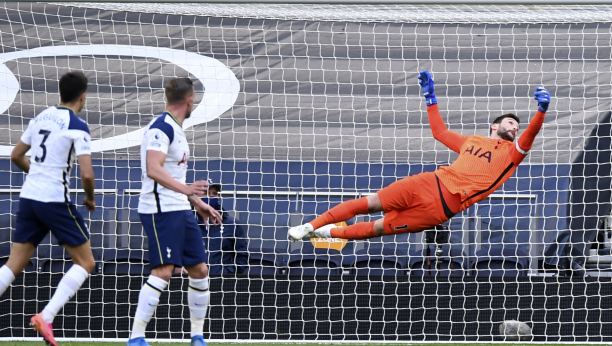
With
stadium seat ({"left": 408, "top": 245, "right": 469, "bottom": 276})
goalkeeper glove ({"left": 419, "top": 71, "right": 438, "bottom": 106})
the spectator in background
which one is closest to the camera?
goalkeeper glove ({"left": 419, "top": 71, "right": 438, "bottom": 106})

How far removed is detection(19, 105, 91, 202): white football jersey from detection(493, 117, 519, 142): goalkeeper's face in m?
3.55

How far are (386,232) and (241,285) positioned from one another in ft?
7.24

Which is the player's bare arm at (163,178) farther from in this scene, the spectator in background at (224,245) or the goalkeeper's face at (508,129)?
the spectator in background at (224,245)

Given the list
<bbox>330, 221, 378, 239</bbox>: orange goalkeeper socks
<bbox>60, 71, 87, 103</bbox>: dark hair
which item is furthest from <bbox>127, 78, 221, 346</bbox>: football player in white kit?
<bbox>330, 221, 378, 239</bbox>: orange goalkeeper socks

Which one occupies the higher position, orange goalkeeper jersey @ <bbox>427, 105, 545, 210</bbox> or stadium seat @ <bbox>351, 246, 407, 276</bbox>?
orange goalkeeper jersey @ <bbox>427, 105, 545, 210</bbox>

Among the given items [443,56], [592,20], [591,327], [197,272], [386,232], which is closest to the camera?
[197,272]

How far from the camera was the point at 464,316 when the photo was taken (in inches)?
291

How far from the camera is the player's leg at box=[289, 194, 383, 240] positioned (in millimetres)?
5660

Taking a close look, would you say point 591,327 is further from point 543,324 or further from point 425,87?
point 425,87

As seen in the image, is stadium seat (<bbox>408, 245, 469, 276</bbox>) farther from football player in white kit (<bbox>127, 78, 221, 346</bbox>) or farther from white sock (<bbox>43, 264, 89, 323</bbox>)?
white sock (<bbox>43, 264, 89, 323</bbox>)

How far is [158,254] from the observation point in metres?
4.41

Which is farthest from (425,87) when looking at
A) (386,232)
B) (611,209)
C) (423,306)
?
(611,209)

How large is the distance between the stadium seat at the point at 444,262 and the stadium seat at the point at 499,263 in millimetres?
180

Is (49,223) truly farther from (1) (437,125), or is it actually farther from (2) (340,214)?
(1) (437,125)
